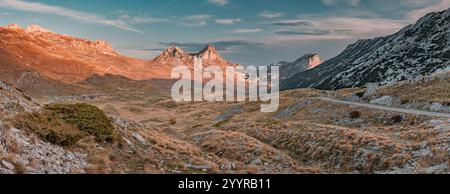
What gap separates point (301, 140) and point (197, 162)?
13.8 m

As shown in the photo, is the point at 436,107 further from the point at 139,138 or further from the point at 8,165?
the point at 8,165

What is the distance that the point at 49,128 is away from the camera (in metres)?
22.5

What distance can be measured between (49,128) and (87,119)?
3.71 m

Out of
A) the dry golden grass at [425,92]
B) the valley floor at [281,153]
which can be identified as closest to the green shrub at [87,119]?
the valley floor at [281,153]

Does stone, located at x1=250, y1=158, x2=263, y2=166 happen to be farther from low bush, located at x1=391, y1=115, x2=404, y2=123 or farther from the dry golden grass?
the dry golden grass

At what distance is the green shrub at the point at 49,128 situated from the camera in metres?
21.6

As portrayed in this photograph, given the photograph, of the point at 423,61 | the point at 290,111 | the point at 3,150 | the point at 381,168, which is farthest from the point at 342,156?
the point at 423,61

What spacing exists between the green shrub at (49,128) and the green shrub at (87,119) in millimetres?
770

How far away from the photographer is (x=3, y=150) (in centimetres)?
1744

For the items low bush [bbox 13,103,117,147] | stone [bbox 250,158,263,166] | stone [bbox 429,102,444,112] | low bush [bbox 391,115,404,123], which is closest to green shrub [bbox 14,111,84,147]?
low bush [bbox 13,103,117,147]

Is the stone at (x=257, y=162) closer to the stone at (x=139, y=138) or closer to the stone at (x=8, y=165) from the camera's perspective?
the stone at (x=139, y=138)

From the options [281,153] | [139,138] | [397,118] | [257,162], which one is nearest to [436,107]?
[397,118]

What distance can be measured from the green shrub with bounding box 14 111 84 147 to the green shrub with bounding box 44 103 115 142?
770 millimetres
